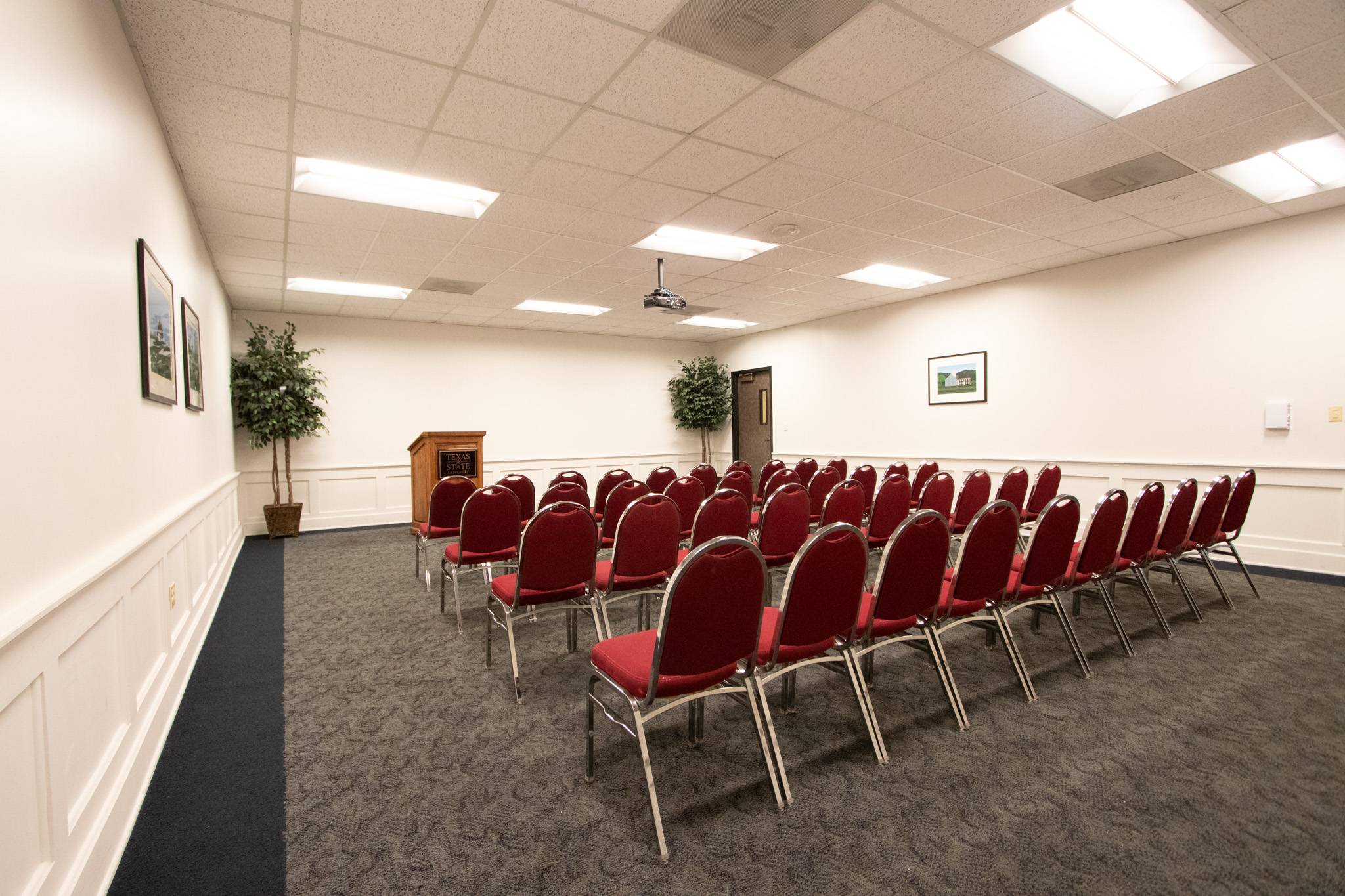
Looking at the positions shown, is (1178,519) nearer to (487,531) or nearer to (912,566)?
(912,566)

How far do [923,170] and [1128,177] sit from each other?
4.90 feet

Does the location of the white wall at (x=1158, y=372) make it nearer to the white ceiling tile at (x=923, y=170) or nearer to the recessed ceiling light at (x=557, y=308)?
the white ceiling tile at (x=923, y=170)

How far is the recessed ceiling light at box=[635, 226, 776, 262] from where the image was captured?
212 inches

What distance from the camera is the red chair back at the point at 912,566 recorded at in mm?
2367

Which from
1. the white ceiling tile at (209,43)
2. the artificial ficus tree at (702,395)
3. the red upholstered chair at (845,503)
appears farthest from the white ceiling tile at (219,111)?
the artificial ficus tree at (702,395)

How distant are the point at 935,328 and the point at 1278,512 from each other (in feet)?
12.6

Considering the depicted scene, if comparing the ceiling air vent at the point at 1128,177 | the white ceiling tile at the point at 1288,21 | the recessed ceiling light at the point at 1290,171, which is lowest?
the white ceiling tile at the point at 1288,21

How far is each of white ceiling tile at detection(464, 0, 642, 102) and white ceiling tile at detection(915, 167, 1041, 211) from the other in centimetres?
264

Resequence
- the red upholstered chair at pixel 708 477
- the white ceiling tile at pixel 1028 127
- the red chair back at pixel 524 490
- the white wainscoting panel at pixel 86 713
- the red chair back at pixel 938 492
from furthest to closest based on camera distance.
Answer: the red upholstered chair at pixel 708 477 → the red chair back at pixel 524 490 → the red chair back at pixel 938 492 → the white ceiling tile at pixel 1028 127 → the white wainscoting panel at pixel 86 713

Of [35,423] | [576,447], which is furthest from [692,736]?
[576,447]

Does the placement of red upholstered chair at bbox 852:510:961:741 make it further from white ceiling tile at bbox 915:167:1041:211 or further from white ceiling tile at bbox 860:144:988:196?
white ceiling tile at bbox 915:167:1041:211

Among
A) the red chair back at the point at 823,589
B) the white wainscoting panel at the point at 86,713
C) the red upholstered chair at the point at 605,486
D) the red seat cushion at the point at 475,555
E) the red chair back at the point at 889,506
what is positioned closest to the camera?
the white wainscoting panel at the point at 86,713

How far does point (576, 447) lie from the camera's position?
10.5 metres

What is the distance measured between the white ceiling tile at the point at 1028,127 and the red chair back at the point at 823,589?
8.62 feet
